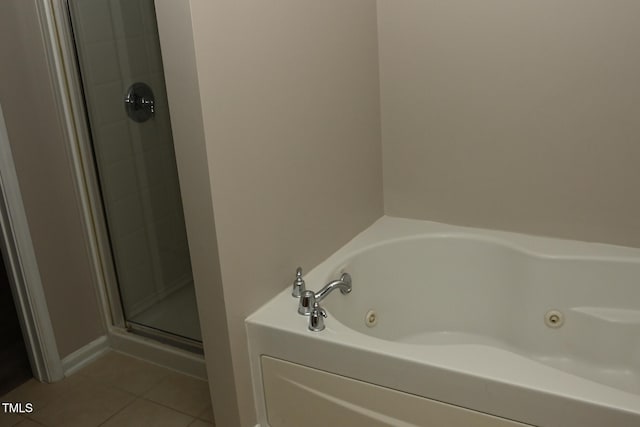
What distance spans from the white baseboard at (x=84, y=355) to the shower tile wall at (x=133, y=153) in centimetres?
17

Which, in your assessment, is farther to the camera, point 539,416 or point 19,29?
point 19,29

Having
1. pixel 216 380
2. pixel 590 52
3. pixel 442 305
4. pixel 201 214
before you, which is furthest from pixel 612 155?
pixel 216 380

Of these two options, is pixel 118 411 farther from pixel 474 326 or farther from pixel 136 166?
pixel 474 326

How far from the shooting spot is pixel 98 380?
2.34 meters

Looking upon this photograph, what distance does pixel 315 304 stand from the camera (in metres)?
1.73

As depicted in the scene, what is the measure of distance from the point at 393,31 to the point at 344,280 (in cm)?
95

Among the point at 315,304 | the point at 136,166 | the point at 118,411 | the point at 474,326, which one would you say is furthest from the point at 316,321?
the point at 136,166

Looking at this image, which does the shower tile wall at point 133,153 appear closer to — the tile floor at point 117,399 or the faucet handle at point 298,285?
the tile floor at point 117,399

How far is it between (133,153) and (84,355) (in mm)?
854

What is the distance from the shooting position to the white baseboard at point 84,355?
7.82 feet

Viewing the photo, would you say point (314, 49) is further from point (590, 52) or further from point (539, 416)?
point (539, 416)

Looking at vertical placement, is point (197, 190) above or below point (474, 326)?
above

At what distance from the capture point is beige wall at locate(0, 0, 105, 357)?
2.08 meters

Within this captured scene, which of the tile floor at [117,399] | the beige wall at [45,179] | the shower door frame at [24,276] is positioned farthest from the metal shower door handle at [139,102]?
the tile floor at [117,399]
